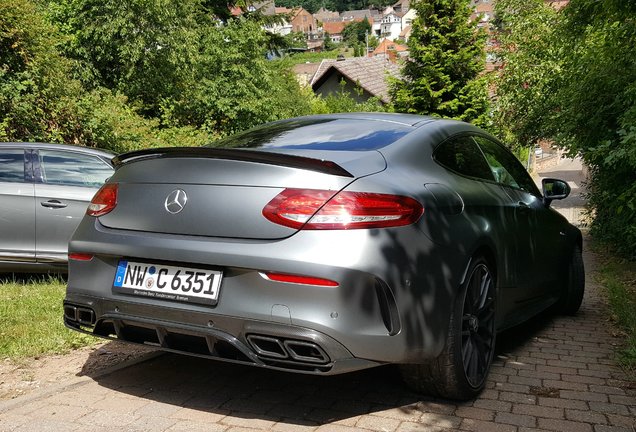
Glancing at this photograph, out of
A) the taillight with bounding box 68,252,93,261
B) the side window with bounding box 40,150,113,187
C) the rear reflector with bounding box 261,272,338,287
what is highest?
the rear reflector with bounding box 261,272,338,287

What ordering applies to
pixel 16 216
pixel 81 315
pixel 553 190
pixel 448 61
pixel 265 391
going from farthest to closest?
pixel 448 61 < pixel 16 216 < pixel 553 190 < pixel 265 391 < pixel 81 315

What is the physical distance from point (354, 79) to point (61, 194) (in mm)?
42531

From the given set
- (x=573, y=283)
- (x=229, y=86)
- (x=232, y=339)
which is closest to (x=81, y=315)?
(x=232, y=339)

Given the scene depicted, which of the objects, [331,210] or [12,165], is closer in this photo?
[331,210]

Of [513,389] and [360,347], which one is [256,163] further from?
[513,389]

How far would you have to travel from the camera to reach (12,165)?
700 cm

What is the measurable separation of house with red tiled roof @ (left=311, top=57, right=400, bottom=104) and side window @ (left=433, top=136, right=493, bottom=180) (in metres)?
42.2

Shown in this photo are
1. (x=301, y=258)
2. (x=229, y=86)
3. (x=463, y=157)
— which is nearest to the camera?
(x=301, y=258)

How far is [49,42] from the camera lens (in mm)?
12906

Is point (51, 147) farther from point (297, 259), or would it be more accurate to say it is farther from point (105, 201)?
point (297, 259)

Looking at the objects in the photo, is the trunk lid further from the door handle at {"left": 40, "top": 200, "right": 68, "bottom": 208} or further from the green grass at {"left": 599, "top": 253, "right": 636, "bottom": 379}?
the door handle at {"left": 40, "top": 200, "right": 68, "bottom": 208}

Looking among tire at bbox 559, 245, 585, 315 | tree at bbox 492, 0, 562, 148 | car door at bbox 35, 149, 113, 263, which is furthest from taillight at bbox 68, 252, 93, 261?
tree at bbox 492, 0, 562, 148

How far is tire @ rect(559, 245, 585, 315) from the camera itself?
20.7 ft

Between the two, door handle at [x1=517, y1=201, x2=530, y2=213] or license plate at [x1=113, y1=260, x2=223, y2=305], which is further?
door handle at [x1=517, y1=201, x2=530, y2=213]
